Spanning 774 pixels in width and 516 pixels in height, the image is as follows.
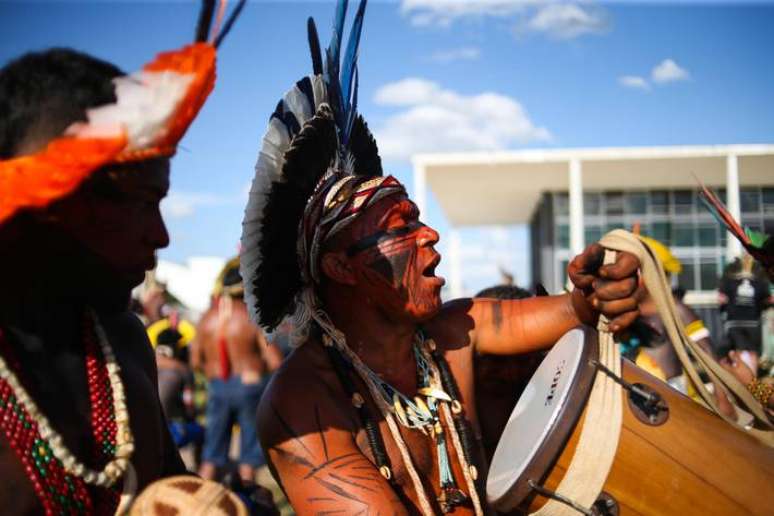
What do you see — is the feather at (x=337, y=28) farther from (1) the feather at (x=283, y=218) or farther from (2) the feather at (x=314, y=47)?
(1) the feather at (x=283, y=218)

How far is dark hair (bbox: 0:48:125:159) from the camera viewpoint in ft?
4.72

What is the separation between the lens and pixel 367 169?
9.92 feet

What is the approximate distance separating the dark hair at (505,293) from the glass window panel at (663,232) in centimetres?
1496

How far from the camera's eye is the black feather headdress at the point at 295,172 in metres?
2.57

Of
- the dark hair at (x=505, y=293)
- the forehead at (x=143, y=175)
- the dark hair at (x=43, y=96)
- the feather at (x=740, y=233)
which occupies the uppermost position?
the dark hair at (x=43, y=96)

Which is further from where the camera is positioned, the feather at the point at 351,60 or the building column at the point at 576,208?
the building column at the point at 576,208

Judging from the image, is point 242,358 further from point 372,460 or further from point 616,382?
point 616,382

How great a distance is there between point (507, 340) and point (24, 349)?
1723 mm

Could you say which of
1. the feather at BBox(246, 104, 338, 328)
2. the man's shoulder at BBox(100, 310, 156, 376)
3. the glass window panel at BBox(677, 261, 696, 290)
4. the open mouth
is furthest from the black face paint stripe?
the glass window panel at BBox(677, 261, 696, 290)

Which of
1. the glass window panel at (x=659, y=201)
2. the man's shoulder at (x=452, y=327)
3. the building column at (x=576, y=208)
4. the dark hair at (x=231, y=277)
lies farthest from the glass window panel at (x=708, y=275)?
the man's shoulder at (x=452, y=327)

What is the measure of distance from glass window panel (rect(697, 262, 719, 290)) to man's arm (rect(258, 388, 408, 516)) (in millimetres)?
16944

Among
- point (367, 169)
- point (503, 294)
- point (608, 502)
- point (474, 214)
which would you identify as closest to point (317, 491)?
point (608, 502)

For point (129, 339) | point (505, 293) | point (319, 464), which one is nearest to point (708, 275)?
point (505, 293)

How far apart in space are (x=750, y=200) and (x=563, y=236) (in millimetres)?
4403
